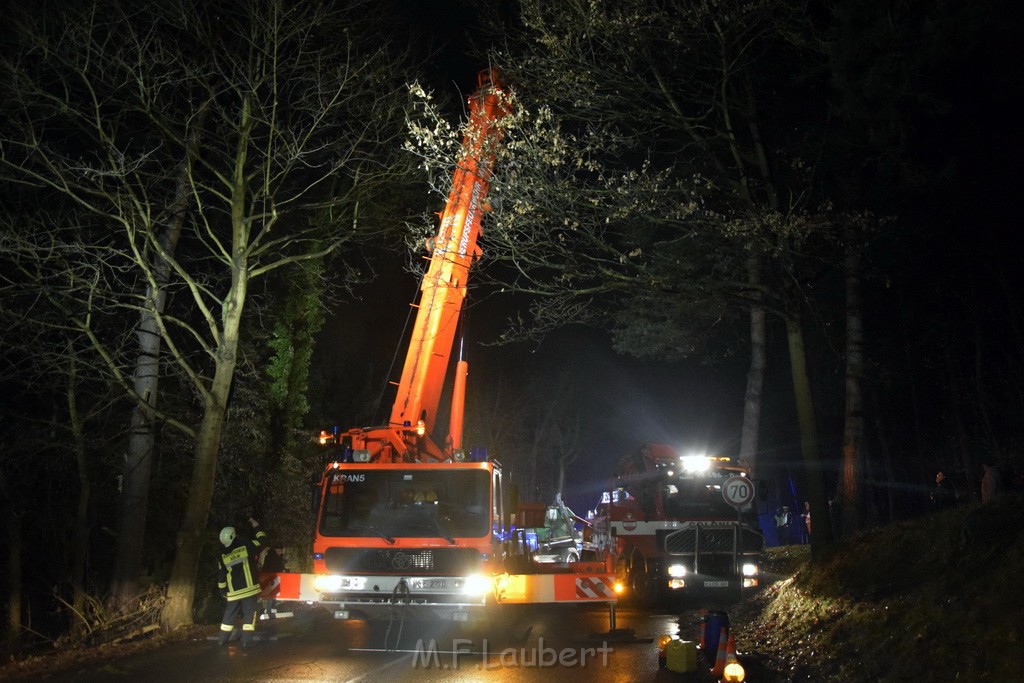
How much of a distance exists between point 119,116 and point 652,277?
8.19 m

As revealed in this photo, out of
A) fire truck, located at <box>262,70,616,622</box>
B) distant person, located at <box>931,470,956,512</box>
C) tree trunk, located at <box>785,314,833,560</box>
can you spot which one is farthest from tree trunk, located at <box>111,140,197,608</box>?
distant person, located at <box>931,470,956,512</box>

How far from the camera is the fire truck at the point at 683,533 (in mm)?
15961

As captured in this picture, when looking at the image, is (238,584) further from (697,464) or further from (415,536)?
(697,464)

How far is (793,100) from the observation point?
14844 millimetres

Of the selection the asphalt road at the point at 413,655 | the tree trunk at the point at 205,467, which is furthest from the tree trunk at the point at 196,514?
the asphalt road at the point at 413,655

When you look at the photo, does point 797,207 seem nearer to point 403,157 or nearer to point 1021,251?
point 403,157

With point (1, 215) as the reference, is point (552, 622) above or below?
below

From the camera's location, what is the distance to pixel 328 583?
1066 cm

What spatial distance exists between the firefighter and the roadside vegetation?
5.91 meters

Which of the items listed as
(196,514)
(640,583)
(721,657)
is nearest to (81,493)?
(196,514)

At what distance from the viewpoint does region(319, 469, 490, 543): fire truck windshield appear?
10.7 meters

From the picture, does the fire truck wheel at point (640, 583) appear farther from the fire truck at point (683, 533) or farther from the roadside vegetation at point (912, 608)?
the roadside vegetation at point (912, 608)

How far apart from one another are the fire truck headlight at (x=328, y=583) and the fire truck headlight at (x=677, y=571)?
733 cm

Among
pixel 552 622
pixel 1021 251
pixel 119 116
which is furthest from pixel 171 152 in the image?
pixel 1021 251
